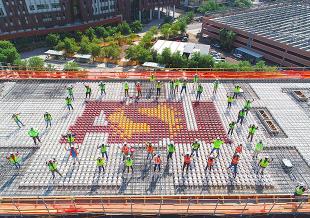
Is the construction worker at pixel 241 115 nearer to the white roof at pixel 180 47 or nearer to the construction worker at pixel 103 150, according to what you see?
the construction worker at pixel 103 150

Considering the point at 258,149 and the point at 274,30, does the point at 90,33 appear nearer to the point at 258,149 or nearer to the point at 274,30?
the point at 274,30

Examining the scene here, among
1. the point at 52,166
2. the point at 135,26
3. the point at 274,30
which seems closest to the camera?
the point at 52,166

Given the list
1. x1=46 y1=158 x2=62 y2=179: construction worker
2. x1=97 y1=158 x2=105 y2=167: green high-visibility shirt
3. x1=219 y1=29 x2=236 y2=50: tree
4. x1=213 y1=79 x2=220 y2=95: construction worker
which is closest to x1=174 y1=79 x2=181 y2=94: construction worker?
x1=213 y1=79 x2=220 y2=95: construction worker

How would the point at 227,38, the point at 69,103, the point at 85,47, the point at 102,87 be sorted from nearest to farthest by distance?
1. the point at 69,103
2. the point at 102,87
3. the point at 85,47
4. the point at 227,38

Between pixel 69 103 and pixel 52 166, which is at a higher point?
pixel 52 166

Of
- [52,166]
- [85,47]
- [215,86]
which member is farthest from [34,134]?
[85,47]

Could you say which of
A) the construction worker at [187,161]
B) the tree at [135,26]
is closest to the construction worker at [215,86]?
the construction worker at [187,161]
